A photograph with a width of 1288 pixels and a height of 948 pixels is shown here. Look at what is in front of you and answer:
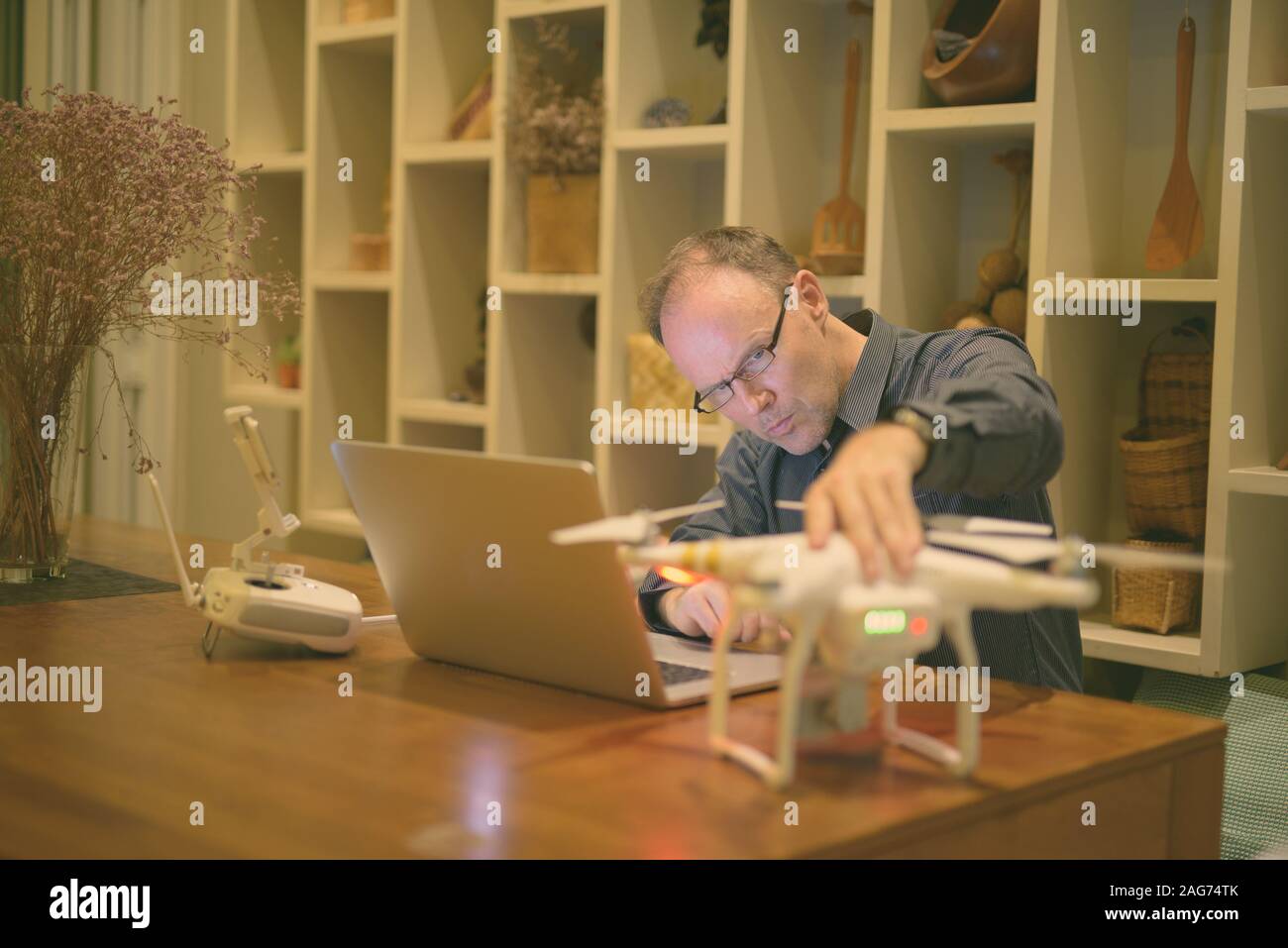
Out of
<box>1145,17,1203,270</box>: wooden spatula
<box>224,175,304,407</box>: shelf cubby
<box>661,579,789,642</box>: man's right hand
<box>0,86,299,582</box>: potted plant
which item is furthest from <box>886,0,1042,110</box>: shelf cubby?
<box>224,175,304,407</box>: shelf cubby

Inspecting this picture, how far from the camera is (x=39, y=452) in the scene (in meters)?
2.06

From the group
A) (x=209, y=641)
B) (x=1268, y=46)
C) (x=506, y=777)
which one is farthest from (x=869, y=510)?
(x=1268, y=46)

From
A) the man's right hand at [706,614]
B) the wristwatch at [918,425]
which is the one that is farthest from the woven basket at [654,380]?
the wristwatch at [918,425]

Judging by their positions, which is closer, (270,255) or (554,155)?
(554,155)

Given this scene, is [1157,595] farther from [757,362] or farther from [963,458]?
[963,458]

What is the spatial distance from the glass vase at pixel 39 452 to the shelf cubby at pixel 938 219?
1.43 metres

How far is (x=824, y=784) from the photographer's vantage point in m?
1.10

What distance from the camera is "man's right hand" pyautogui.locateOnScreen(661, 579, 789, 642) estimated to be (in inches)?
62.9

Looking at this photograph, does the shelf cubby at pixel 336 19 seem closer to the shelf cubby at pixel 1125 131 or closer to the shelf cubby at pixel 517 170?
the shelf cubby at pixel 517 170

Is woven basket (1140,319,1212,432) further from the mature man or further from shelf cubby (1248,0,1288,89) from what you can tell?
the mature man

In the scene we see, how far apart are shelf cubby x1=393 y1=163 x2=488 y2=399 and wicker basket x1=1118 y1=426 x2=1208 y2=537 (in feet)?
5.97

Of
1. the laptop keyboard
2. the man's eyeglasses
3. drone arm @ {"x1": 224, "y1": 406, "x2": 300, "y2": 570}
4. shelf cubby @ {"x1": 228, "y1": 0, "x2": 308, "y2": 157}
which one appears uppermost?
shelf cubby @ {"x1": 228, "y1": 0, "x2": 308, "y2": 157}

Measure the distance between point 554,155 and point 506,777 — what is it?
2.27 meters
